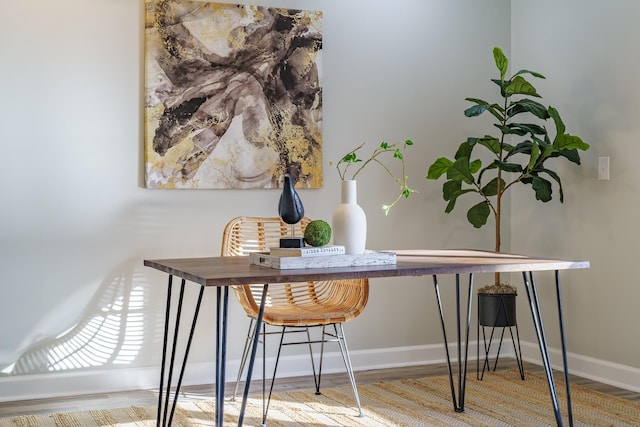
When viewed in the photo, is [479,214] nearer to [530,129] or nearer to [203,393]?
[530,129]

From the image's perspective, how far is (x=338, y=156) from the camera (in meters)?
4.21

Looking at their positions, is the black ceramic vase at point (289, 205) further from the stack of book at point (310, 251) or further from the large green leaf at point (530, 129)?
the large green leaf at point (530, 129)

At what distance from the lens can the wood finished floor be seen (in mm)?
3480

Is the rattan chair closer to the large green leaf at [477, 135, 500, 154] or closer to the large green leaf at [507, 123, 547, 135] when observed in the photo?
the large green leaf at [477, 135, 500, 154]

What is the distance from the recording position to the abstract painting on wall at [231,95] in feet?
12.5

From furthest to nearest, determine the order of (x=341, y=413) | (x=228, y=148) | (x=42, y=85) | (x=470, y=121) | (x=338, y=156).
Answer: (x=470, y=121)
(x=338, y=156)
(x=228, y=148)
(x=42, y=85)
(x=341, y=413)

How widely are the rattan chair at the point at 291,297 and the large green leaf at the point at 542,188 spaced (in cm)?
110

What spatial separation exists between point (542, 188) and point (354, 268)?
162 cm

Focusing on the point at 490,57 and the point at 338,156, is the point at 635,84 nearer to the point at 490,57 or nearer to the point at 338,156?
the point at 490,57

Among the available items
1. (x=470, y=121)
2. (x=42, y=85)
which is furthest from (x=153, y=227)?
(x=470, y=121)

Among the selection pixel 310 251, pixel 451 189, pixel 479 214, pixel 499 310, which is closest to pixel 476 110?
pixel 451 189

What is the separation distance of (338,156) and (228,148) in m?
0.60

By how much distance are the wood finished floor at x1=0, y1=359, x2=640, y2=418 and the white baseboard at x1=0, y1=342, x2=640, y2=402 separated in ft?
0.15

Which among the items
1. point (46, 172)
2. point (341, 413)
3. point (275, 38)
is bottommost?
point (341, 413)
